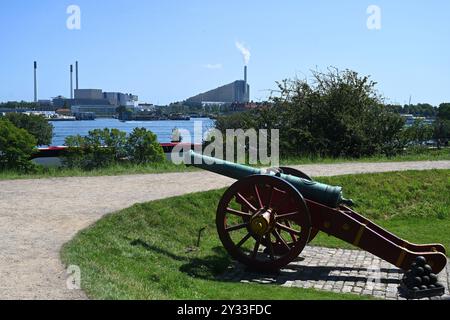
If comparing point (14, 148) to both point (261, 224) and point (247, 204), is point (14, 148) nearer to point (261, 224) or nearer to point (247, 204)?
point (247, 204)

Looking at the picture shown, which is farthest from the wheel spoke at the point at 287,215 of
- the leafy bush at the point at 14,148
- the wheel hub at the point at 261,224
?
the leafy bush at the point at 14,148

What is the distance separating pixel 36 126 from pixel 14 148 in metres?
29.5

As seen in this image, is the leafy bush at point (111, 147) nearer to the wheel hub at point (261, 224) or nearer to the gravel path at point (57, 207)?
the gravel path at point (57, 207)

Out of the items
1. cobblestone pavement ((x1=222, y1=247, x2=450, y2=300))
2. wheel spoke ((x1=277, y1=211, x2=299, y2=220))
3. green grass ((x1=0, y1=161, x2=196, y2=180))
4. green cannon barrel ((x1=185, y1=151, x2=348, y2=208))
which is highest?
green cannon barrel ((x1=185, y1=151, x2=348, y2=208))

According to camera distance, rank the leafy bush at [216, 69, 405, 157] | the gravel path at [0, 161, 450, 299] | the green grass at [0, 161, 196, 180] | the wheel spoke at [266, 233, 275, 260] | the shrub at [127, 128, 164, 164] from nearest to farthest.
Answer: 1. the gravel path at [0, 161, 450, 299]
2. the wheel spoke at [266, 233, 275, 260]
3. the green grass at [0, 161, 196, 180]
4. the leafy bush at [216, 69, 405, 157]
5. the shrub at [127, 128, 164, 164]

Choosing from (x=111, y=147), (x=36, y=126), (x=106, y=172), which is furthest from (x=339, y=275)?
(x=36, y=126)

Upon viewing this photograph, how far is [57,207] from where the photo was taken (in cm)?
947

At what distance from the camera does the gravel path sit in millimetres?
5523

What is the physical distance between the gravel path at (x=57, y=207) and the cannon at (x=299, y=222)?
7.77 ft

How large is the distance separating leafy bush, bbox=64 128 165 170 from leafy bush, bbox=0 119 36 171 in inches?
69.3

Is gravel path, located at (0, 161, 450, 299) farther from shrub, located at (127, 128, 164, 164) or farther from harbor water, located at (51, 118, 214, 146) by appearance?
shrub, located at (127, 128, 164, 164)

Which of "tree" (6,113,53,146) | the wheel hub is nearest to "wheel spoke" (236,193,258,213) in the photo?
the wheel hub
